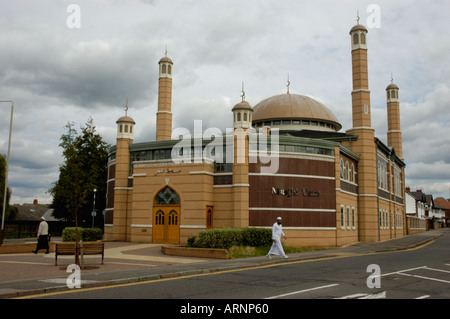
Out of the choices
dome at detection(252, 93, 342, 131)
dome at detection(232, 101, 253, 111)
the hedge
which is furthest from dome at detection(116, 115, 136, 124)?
dome at detection(252, 93, 342, 131)

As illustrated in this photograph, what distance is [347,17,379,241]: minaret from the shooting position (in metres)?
36.7

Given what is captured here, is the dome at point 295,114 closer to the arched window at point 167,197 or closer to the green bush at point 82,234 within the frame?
the arched window at point 167,197

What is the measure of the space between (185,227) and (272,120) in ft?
64.4

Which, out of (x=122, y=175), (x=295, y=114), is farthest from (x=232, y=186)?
(x=295, y=114)

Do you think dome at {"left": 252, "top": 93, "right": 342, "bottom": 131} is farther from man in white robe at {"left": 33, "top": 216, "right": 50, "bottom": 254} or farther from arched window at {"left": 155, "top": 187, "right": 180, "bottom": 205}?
man in white robe at {"left": 33, "top": 216, "right": 50, "bottom": 254}

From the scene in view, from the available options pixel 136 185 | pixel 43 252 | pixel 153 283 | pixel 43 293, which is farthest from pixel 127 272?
pixel 136 185

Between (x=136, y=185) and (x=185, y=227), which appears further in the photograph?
(x=136, y=185)

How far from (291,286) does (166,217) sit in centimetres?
1828

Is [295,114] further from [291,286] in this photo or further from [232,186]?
[291,286]

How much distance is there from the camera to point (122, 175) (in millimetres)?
32375

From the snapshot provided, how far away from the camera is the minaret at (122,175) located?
104 ft

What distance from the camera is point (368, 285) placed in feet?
36.8
